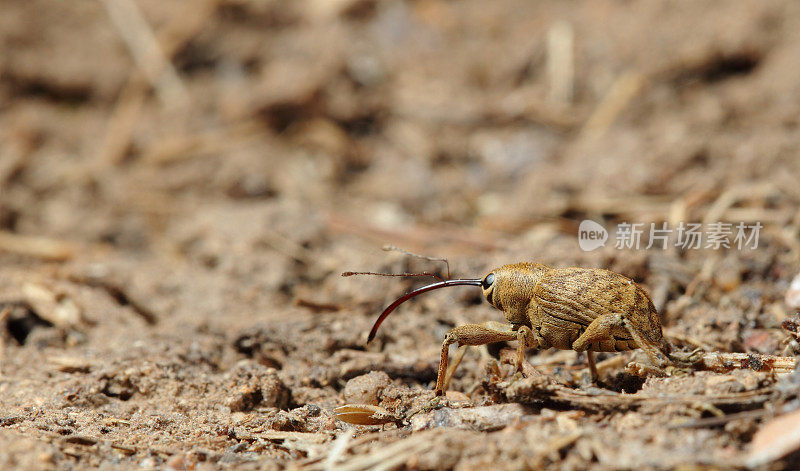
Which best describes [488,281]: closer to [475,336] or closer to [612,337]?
[475,336]

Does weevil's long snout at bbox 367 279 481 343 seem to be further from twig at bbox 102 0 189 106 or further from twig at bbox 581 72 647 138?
twig at bbox 102 0 189 106

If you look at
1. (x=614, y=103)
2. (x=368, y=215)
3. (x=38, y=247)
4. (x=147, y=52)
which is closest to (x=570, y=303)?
(x=368, y=215)

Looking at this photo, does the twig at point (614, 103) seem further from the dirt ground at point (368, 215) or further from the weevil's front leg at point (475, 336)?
the weevil's front leg at point (475, 336)

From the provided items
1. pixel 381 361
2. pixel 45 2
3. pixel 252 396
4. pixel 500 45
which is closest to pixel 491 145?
pixel 500 45

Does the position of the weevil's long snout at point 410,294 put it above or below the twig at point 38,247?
below

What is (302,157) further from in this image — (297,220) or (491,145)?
(491,145)

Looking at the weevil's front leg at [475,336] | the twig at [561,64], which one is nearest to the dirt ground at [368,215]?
the twig at [561,64]

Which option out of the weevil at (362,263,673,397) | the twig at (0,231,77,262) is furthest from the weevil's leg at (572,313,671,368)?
the twig at (0,231,77,262)
